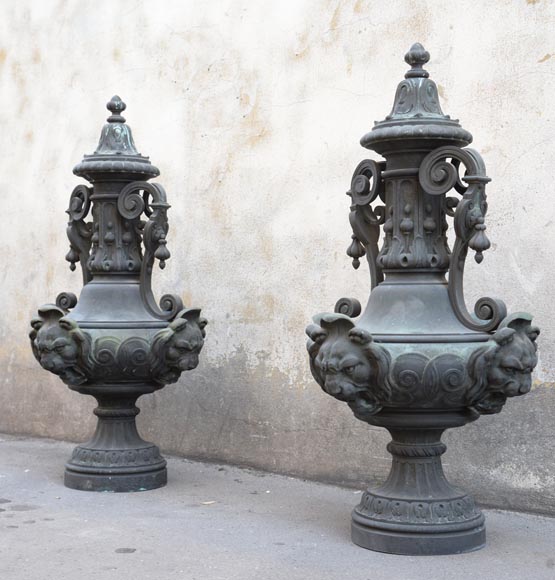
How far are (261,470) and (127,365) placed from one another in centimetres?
123

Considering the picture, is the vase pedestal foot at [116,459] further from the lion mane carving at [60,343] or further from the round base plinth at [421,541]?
the round base plinth at [421,541]

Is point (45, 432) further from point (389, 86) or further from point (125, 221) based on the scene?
point (389, 86)

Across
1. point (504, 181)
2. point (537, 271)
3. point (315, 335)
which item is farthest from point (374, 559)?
point (504, 181)

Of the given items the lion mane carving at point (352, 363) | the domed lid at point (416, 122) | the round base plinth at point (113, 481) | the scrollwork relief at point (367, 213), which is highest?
the domed lid at point (416, 122)

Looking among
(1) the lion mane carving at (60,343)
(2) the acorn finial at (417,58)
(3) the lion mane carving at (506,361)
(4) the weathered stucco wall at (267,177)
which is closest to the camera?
(3) the lion mane carving at (506,361)

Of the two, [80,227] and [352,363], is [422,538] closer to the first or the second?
[352,363]

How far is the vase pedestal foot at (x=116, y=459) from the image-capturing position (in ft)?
18.1

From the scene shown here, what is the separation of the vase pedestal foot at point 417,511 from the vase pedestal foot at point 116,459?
61.8 inches

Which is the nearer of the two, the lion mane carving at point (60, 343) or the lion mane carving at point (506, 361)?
the lion mane carving at point (506, 361)

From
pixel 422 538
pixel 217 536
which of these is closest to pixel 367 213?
pixel 422 538

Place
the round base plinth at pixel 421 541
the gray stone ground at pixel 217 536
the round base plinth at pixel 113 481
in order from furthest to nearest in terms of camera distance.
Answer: the round base plinth at pixel 113 481, the round base plinth at pixel 421 541, the gray stone ground at pixel 217 536

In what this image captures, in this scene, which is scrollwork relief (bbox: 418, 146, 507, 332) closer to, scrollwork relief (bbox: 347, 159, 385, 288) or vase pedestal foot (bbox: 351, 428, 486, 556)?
scrollwork relief (bbox: 347, 159, 385, 288)

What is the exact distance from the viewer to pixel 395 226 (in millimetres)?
4375

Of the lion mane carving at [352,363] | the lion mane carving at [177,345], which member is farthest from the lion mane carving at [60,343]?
the lion mane carving at [352,363]
